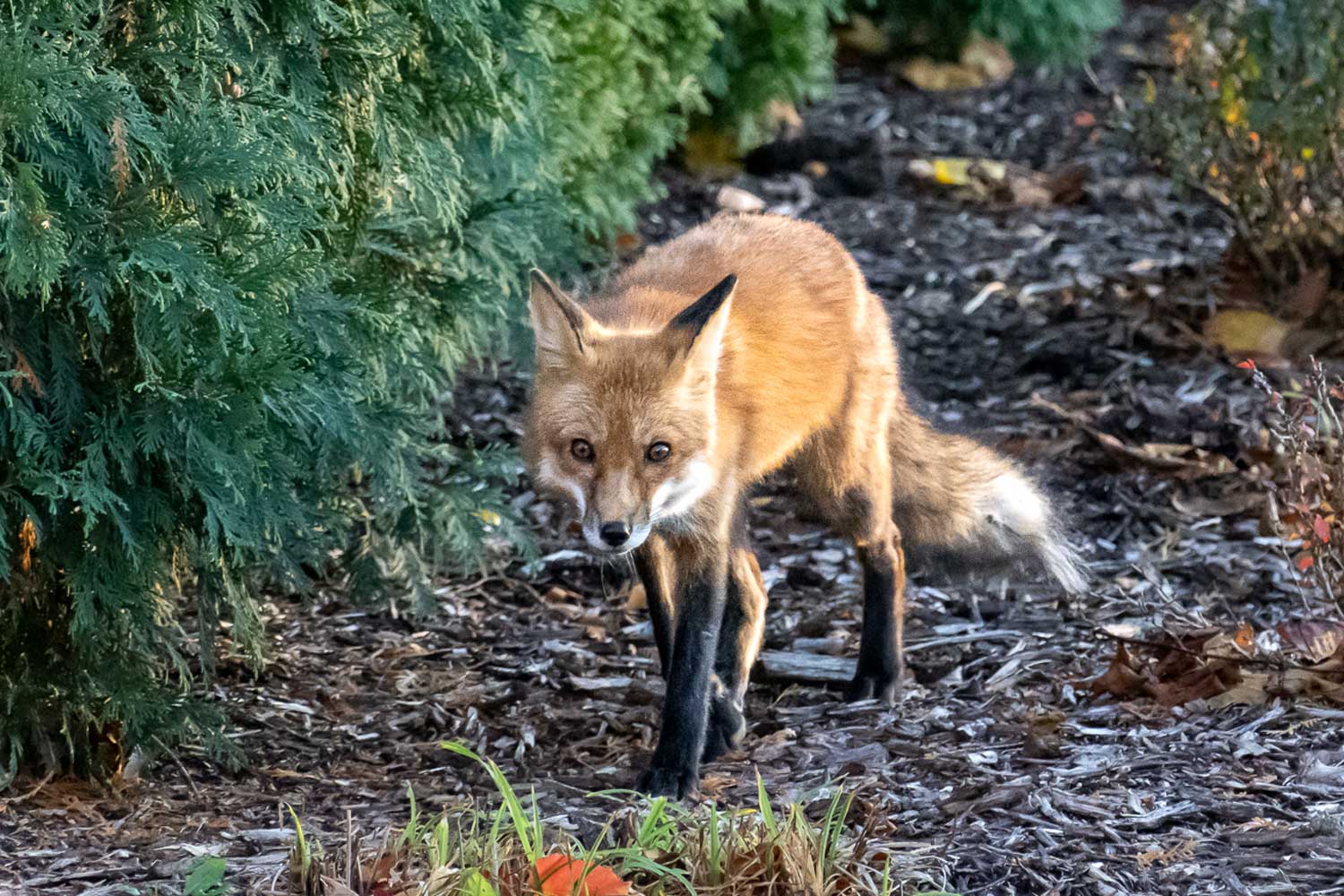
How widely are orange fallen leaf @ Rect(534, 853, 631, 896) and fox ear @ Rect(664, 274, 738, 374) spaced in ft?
5.35

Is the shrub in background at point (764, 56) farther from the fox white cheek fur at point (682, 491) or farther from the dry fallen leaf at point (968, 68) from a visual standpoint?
the fox white cheek fur at point (682, 491)

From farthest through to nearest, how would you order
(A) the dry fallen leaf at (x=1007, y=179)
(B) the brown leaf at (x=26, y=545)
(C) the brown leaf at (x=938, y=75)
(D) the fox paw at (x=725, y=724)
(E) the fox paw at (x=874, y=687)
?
(C) the brown leaf at (x=938, y=75), (A) the dry fallen leaf at (x=1007, y=179), (E) the fox paw at (x=874, y=687), (D) the fox paw at (x=725, y=724), (B) the brown leaf at (x=26, y=545)

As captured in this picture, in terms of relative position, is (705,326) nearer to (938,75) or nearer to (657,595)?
(657,595)

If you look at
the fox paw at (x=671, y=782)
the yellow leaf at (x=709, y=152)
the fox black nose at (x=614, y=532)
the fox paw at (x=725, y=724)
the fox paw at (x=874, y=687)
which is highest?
the yellow leaf at (x=709, y=152)

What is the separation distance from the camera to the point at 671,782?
434cm

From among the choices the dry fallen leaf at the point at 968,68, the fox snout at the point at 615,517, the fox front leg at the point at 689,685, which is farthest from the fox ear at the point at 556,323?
the dry fallen leaf at the point at 968,68

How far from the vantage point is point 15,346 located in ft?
12.9

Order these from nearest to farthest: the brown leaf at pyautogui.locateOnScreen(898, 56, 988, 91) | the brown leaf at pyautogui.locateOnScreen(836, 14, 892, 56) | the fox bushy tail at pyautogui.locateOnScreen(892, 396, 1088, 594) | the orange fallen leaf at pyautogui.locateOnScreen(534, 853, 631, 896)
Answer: the orange fallen leaf at pyautogui.locateOnScreen(534, 853, 631, 896) → the fox bushy tail at pyautogui.locateOnScreen(892, 396, 1088, 594) → the brown leaf at pyautogui.locateOnScreen(898, 56, 988, 91) → the brown leaf at pyautogui.locateOnScreen(836, 14, 892, 56)

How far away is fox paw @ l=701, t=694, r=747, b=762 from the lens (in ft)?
15.9

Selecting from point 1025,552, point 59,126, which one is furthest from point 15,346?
point 1025,552

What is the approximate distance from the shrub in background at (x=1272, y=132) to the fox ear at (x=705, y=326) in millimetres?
3963

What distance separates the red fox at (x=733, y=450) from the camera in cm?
427

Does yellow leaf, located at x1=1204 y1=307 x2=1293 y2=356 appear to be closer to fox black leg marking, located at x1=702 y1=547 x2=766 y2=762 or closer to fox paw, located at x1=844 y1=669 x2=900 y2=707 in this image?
fox paw, located at x1=844 y1=669 x2=900 y2=707

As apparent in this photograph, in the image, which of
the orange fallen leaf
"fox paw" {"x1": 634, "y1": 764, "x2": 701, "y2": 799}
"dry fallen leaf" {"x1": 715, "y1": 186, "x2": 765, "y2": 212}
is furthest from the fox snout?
"dry fallen leaf" {"x1": 715, "y1": 186, "x2": 765, "y2": 212}
